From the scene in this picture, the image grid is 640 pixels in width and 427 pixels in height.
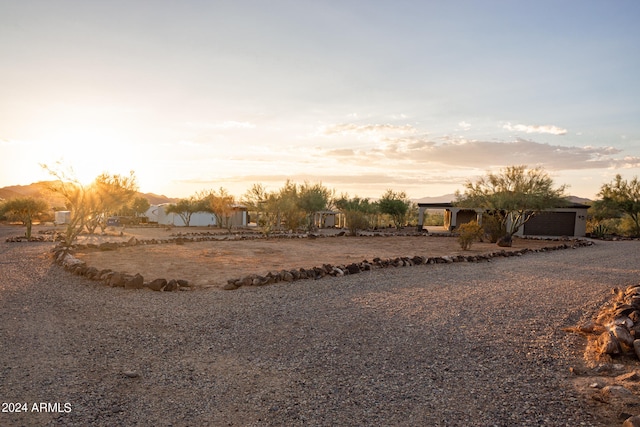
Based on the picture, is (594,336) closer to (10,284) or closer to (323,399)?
(323,399)

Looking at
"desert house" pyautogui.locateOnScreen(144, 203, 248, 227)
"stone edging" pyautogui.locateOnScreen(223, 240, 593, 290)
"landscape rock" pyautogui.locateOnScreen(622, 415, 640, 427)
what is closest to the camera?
"landscape rock" pyautogui.locateOnScreen(622, 415, 640, 427)

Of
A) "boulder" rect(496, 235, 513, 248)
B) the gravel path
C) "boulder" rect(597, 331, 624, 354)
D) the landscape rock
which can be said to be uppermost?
"boulder" rect(496, 235, 513, 248)

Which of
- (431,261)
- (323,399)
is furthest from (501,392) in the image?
(431,261)

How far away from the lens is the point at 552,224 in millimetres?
37312

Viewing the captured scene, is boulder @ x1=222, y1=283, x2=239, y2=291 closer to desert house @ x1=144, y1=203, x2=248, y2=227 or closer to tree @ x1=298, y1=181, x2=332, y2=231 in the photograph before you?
tree @ x1=298, y1=181, x2=332, y2=231

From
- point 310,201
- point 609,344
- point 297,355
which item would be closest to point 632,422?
point 609,344

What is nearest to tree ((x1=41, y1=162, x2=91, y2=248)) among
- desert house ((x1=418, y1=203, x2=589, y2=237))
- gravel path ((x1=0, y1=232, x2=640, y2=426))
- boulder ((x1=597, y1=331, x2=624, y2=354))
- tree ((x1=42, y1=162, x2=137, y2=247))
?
tree ((x1=42, y1=162, x2=137, y2=247))

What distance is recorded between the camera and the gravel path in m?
4.17

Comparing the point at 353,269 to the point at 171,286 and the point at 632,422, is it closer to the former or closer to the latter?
the point at 171,286

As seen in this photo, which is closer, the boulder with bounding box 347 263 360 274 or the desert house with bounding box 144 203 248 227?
the boulder with bounding box 347 263 360 274

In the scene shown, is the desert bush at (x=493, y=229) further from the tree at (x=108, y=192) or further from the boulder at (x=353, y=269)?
the tree at (x=108, y=192)

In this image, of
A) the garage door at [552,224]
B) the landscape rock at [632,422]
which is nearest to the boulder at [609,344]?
the landscape rock at [632,422]

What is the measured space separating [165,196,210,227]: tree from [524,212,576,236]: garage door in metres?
32.0

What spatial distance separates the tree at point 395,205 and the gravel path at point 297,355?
37.9m
